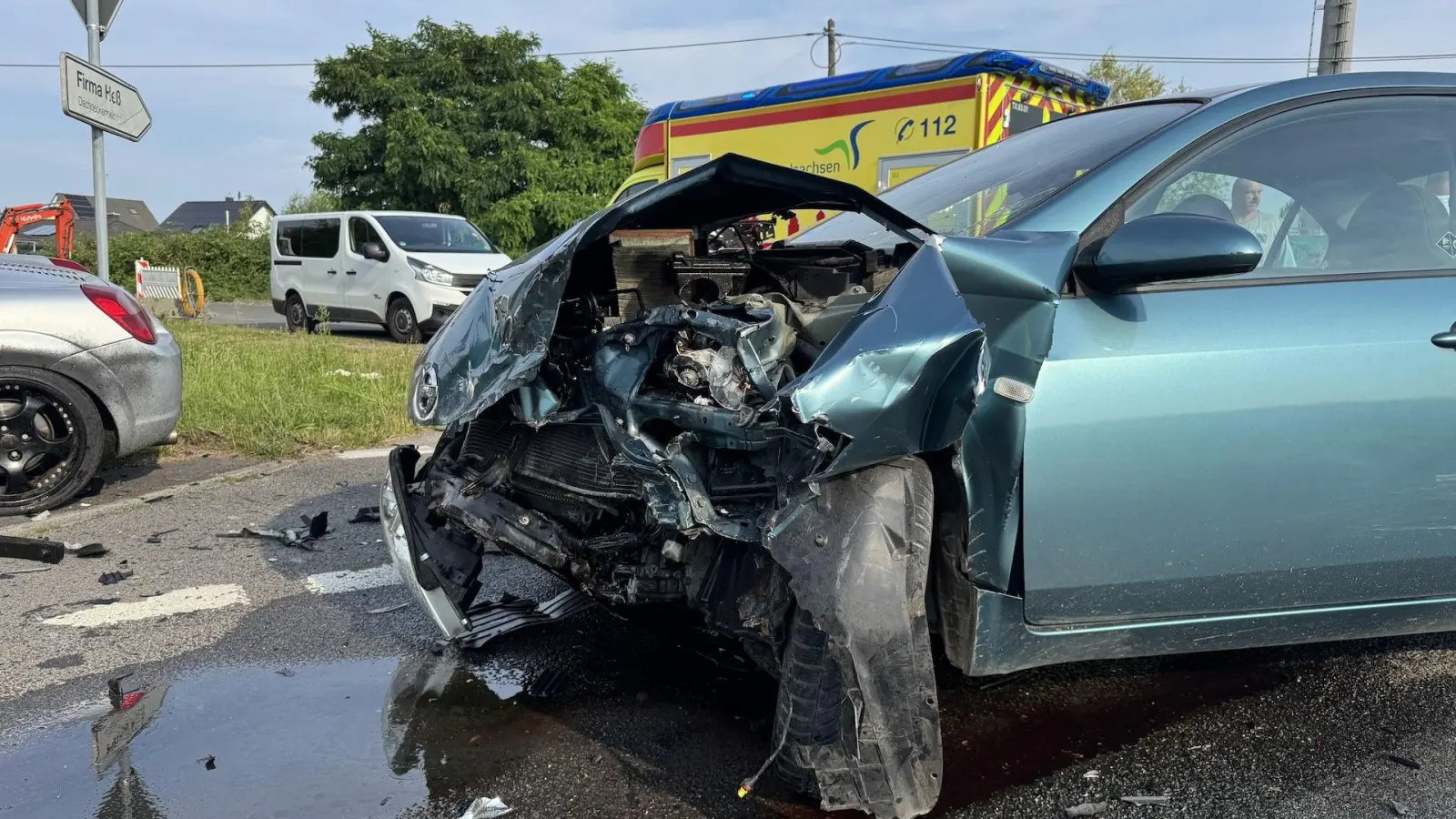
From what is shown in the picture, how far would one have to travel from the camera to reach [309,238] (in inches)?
603

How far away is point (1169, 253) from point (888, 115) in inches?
301

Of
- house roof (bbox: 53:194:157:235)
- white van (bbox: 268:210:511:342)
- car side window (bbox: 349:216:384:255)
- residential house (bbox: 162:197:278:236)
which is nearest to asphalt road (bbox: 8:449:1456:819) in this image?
white van (bbox: 268:210:511:342)

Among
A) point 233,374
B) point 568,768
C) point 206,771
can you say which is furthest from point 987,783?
point 233,374

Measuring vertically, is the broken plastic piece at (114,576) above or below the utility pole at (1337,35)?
below

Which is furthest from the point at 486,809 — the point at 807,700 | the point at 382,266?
the point at 382,266

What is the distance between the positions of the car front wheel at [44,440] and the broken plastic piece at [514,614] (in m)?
2.84

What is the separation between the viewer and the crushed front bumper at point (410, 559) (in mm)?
2996

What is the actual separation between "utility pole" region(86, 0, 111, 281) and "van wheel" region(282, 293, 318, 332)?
329 inches

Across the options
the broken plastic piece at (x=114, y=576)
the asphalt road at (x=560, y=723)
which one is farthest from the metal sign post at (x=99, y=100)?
the asphalt road at (x=560, y=723)

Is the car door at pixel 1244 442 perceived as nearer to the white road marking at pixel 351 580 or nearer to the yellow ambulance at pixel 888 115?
the white road marking at pixel 351 580

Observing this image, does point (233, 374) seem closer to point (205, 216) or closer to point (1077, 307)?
point (1077, 307)

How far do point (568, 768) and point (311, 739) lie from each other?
0.75 meters

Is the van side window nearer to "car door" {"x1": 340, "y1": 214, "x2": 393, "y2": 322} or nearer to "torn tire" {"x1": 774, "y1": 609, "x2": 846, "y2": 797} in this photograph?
"car door" {"x1": 340, "y1": 214, "x2": 393, "y2": 322}

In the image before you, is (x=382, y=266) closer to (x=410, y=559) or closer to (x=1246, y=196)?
(x=410, y=559)
